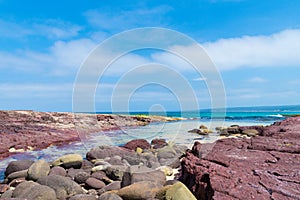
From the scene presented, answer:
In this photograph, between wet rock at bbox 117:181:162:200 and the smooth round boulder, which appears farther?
wet rock at bbox 117:181:162:200

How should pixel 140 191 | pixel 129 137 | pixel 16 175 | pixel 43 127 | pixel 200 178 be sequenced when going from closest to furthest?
pixel 200 178, pixel 140 191, pixel 16 175, pixel 129 137, pixel 43 127

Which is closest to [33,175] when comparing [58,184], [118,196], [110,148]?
[58,184]

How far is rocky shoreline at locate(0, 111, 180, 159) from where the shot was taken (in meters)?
13.8

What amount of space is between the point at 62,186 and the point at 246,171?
347cm

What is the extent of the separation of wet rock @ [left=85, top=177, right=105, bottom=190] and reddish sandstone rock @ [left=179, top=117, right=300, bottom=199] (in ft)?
6.14

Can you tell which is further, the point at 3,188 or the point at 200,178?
the point at 3,188

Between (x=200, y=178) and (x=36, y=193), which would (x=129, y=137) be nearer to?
(x=36, y=193)

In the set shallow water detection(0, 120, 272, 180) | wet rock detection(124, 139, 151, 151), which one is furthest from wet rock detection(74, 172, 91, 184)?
wet rock detection(124, 139, 151, 151)

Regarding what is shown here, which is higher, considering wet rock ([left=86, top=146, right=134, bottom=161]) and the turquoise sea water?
wet rock ([left=86, top=146, right=134, bottom=161])

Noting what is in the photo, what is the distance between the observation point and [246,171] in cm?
389

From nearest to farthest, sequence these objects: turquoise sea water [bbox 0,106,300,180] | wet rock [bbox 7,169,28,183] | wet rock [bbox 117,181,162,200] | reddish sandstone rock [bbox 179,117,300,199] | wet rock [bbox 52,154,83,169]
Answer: reddish sandstone rock [bbox 179,117,300,199], wet rock [bbox 117,181,162,200], wet rock [bbox 7,169,28,183], wet rock [bbox 52,154,83,169], turquoise sea water [bbox 0,106,300,180]

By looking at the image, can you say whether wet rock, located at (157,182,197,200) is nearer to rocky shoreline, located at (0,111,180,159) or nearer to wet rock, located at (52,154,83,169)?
wet rock, located at (52,154,83,169)

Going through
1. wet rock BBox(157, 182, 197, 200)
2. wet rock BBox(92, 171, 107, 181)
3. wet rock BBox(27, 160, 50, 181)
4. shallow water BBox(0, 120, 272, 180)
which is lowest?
shallow water BBox(0, 120, 272, 180)

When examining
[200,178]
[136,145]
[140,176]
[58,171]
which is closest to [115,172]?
[140,176]
